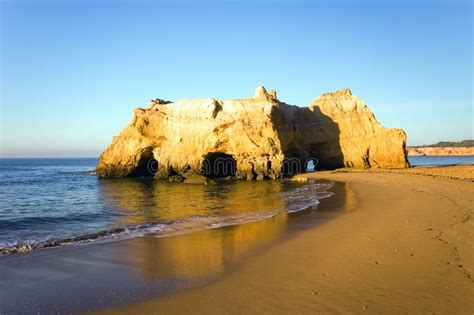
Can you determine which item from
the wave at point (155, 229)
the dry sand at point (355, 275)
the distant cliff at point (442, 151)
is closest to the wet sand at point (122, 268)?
the dry sand at point (355, 275)

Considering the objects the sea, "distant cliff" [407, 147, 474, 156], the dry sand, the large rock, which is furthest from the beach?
"distant cliff" [407, 147, 474, 156]

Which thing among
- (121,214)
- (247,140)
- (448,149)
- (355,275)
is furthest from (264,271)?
(448,149)

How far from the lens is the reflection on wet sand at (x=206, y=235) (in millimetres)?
8125

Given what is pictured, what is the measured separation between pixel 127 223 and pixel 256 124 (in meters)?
24.0

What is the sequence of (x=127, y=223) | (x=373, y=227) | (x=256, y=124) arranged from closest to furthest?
(x=373, y=227) < (x=127, y=223) < (x=256, y=124)

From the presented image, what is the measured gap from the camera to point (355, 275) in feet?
23.4

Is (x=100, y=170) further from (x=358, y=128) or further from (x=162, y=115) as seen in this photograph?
(x=358, y=128)

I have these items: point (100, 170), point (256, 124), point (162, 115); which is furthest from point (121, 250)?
point (100, 170)

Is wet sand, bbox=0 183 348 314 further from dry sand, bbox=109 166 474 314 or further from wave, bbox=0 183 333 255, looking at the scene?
wave, bbox=0 183 333 255

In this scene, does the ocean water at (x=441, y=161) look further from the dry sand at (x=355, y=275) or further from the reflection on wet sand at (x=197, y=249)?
the reflection on wet sand at (x=197, y=249)

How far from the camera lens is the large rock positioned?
120 feet

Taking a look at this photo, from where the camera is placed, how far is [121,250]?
962 centimetres

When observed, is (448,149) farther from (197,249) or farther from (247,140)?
(197,249)

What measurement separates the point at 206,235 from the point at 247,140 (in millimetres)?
25295
